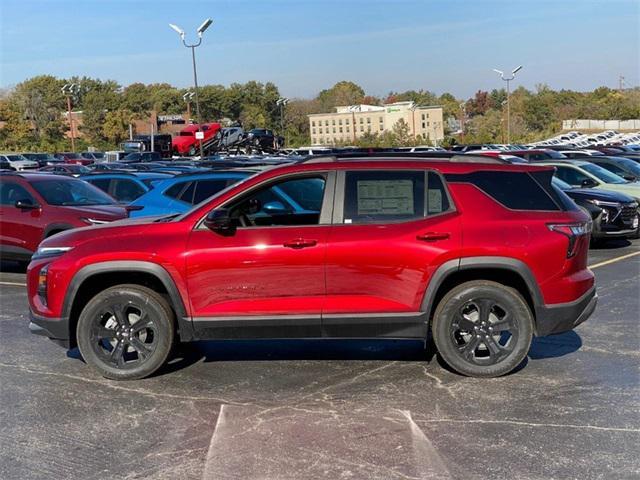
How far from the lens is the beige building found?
104m

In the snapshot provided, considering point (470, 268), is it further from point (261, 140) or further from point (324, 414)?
point (261, 140)

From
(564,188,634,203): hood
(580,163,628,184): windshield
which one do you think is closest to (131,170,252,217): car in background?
(564,188,634,203): hood

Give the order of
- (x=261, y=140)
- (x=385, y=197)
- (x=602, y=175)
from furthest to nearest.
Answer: (x=261, y=140)
(x=602, y=175)
(x=385, y=197)

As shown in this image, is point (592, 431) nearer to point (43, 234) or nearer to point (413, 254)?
point (413, 254)

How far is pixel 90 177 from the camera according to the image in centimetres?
1467

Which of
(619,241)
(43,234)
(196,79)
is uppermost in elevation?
(196,79)

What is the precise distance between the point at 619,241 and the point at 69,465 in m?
12.9

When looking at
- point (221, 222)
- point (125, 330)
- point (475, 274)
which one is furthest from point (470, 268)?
point (125, 330)

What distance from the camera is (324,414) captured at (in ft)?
16.7

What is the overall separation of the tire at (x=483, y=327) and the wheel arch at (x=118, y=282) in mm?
2008

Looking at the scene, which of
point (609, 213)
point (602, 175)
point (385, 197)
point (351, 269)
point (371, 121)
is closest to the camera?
point (351, 269)

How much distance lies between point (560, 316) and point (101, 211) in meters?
7.68

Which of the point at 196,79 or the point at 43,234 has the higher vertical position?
the point at 196,79

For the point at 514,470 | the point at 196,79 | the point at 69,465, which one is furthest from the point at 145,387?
the point at 196,79
